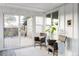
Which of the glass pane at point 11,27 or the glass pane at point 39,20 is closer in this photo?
the glass pane at point 11,27

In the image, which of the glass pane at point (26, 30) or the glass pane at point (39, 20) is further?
the glass pane at point (39, 20)

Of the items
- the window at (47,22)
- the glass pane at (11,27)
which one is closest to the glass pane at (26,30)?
the glass pane at (11,27)

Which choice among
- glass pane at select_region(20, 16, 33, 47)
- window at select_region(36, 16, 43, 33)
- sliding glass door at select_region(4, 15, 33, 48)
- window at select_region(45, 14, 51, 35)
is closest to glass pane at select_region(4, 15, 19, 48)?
sliding glass door at select_region(4, 15, 33, 48)

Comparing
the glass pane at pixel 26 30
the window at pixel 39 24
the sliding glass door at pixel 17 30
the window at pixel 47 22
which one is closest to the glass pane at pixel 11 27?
the sliding glass door at pixel 17 30

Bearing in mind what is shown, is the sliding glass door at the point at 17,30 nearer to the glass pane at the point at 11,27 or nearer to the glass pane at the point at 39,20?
the glass pane at the point at 11,27

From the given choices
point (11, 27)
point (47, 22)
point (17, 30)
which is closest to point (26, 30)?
point (17, 30)

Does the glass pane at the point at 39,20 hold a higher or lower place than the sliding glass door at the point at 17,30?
higher

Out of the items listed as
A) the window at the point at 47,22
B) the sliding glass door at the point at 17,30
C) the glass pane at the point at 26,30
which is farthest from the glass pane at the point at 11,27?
the window at the point at 47,22

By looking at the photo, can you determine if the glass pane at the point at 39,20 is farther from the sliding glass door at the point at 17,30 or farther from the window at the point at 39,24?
the sliding glass door at the point at 17,30

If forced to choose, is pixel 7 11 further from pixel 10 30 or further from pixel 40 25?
pixel 40 25

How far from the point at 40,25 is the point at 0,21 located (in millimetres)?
858

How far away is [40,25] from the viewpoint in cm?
243

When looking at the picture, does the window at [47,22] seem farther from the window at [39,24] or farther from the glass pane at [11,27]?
the glass pane at [11,27]

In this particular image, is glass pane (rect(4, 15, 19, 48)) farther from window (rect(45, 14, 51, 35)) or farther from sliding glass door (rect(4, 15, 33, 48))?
Answer: window (rect(45, 14, 51, 35))
